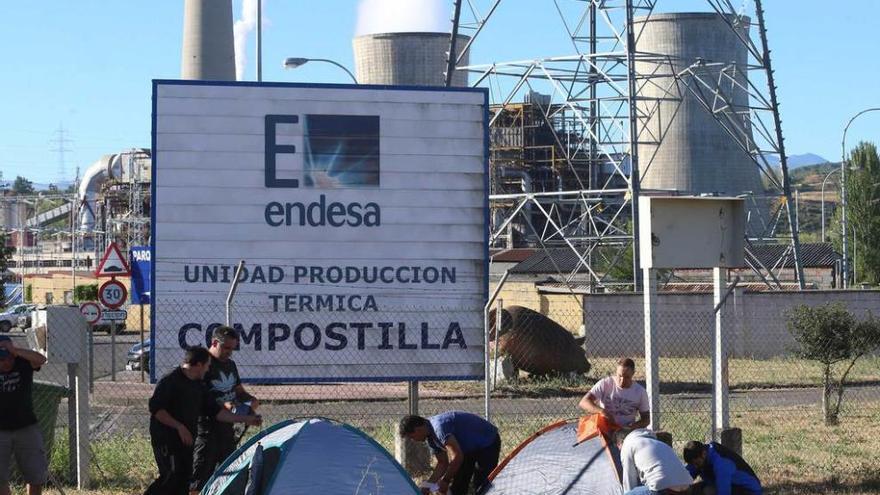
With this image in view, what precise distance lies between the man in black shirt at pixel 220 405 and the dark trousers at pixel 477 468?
174 cm

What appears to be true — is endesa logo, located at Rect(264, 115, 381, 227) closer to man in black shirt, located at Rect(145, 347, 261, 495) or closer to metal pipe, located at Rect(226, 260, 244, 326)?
metal pipe, located at Rect(226, 260, 244, 326)

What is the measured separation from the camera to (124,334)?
148 ft

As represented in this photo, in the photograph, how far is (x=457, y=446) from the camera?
9.39m

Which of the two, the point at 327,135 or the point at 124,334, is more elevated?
the point at 327,135

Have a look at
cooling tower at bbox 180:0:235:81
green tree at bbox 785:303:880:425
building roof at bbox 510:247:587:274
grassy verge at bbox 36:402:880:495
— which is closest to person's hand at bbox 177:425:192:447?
grassy verge at bbox 36:402:880:495

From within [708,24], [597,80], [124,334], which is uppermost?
[708,24]

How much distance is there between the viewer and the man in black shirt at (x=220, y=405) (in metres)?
9.39

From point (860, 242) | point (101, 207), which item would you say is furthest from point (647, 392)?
point (101, 207)

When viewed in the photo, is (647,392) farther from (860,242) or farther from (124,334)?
(860,242)

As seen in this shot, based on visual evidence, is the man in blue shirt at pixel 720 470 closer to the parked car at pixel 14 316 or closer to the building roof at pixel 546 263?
the building roof at pixel 546 263

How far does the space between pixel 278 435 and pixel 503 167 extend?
4698cm

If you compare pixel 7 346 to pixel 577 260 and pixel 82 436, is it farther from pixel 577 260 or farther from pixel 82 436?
pixel 577 260

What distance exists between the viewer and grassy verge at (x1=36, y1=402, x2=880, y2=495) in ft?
36.0

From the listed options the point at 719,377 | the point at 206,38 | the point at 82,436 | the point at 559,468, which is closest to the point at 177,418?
the point at 82,436
